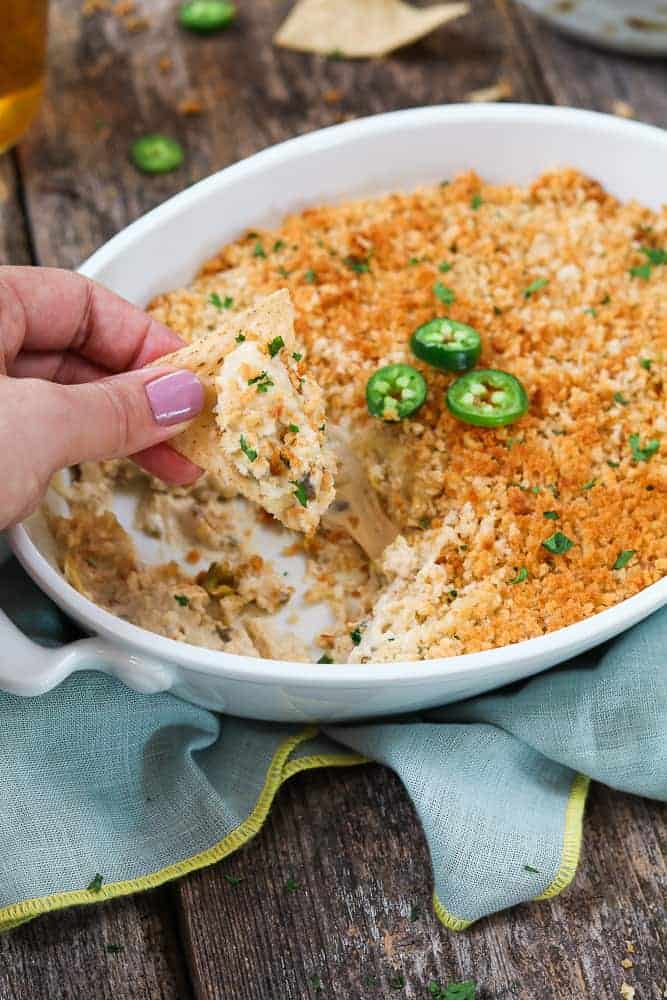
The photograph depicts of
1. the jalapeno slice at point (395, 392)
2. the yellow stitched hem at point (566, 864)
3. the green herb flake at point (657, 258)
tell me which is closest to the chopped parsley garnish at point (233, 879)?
the yellow stitched hem at point (566, 864)

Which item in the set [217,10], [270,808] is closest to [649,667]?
[270,808]

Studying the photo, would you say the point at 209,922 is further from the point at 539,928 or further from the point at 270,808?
the point at 539,928

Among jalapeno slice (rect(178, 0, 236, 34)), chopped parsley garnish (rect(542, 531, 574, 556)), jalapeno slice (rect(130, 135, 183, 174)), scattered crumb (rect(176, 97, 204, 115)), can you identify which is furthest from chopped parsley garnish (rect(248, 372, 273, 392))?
jalapeno slice (rect(178, 0, 236, 34))

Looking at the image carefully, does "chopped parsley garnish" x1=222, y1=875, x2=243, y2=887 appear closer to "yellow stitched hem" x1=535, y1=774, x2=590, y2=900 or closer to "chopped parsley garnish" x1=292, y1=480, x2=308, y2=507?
"yellow stitched hem" x1=535, y1=774, x2=590, y2=900

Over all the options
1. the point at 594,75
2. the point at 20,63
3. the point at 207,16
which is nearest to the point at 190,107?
the point at 207,16

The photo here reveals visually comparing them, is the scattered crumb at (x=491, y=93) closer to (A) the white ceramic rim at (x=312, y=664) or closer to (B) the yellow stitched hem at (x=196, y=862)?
(A) the white ceramic rim at (x=312, y=664)

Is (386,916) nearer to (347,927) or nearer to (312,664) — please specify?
(347,927)
